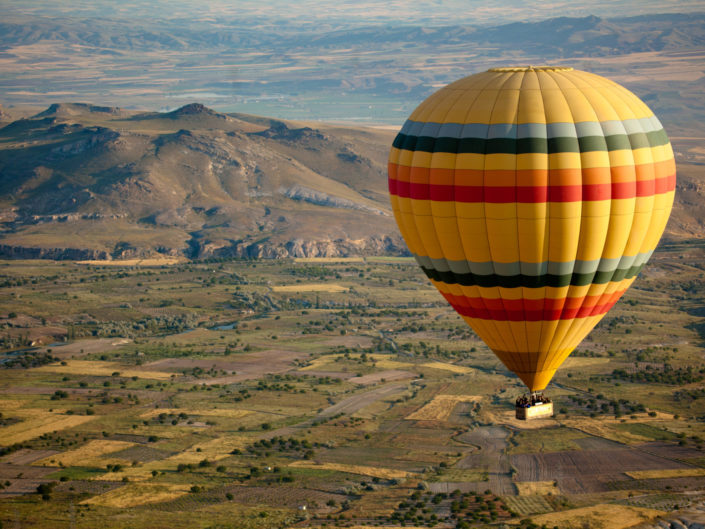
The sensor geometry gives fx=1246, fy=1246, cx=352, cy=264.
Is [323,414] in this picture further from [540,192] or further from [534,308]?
[540,192]

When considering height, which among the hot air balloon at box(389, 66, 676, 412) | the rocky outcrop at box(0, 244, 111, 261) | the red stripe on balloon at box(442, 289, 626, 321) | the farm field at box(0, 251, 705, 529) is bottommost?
the farm field at box(0, 251, 705, 529)

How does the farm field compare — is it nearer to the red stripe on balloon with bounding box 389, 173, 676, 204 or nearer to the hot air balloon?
the hot air balloon

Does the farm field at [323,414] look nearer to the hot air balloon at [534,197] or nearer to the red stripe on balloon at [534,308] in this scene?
the red stripe on balloon at [534,308]

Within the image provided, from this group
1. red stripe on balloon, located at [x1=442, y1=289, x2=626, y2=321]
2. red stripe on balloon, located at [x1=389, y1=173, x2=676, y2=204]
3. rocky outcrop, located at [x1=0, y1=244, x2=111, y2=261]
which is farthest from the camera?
rocky outcrop, located at [x1=0, y1=244, x2=111, y2=261]

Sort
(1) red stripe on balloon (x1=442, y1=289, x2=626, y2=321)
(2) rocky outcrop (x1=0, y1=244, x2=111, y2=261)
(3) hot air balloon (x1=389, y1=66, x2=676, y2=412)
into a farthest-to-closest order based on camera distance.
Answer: (2) rocky outcrop (x1=0, y1=244, x2=111, y2=261) < (1) red stripe on balloon (x1=442, y1=289, x2=626, y2=321) < (3) hot air balloon (x1=389, y1=66, x2=676, y2=412)

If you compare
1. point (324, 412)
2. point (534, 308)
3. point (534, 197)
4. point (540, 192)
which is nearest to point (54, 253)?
point (324, 412)

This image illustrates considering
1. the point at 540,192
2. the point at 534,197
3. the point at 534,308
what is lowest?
the point at 534,308

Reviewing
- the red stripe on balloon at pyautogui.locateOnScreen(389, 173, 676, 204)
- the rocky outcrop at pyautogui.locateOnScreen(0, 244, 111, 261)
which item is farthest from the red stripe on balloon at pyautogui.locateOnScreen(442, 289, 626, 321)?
the rocky outcrop at pyautogui.locateOnScreen(0, 244, 111, 261)
